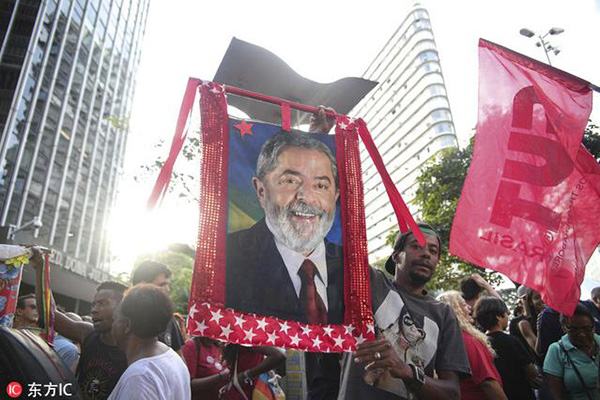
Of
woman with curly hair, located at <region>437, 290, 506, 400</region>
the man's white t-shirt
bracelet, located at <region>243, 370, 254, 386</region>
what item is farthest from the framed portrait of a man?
bracelet, located at <region>243, 370, 254, 386</region>

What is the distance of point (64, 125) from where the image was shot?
2720cm

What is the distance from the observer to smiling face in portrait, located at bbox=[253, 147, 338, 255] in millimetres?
2225

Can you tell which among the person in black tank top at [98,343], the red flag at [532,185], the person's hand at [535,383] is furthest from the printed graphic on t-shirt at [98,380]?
the person's hand at [535,383]

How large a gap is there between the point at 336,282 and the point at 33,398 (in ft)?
4.78

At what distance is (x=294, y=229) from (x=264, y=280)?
13.4 inches

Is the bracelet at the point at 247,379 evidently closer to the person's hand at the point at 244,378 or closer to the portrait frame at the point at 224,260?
the person's hand at the point at 244,378

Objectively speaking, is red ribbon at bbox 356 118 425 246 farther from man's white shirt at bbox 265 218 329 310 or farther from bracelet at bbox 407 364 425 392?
bracelet at bbox 407 364 425 392

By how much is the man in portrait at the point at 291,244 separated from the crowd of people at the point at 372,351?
0.06 feet

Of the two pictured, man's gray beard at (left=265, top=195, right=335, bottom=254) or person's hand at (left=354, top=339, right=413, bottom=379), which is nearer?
person's hand at (left=354, top=339, right=413, bottom=379)

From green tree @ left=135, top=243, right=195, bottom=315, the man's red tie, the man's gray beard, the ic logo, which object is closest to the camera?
the ic logo

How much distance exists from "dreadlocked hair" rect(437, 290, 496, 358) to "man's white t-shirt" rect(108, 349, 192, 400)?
1972 millimetres

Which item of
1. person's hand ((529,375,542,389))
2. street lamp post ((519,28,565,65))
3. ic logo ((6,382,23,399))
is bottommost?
person's hand ((529,375,542,389))

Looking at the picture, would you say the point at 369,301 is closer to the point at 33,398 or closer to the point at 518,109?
the point at 33,398

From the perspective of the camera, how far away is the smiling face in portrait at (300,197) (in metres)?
2.22
